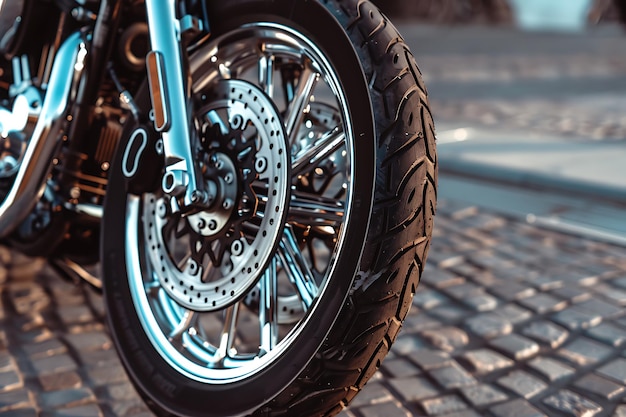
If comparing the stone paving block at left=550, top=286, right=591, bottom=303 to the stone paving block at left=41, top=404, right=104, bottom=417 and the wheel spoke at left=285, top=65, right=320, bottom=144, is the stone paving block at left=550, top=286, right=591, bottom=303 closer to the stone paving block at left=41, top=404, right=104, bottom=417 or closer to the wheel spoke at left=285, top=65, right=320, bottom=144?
the wheel spoke at left=285, top=65, right=320, bottom=144

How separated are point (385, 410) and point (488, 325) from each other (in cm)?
71

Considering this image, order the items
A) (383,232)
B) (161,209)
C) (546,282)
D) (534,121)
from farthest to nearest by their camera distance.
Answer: (534,121) < (546,282) < (161,209) < (383,232)

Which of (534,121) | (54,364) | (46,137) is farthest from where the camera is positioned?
(534,121)

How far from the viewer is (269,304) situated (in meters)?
1.88

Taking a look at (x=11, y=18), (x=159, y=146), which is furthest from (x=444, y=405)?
(x=11, y=18)

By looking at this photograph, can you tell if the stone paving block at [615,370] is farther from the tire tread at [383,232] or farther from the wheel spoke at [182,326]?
the wheel spoke at [182,326]

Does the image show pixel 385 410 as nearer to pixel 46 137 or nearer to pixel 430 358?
pixel 430 358

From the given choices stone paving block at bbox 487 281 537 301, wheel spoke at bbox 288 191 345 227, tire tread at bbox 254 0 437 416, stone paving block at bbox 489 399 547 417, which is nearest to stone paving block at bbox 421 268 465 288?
stone paving block at bbox 487 281 537 301

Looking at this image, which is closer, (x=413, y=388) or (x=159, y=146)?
(x=159, y=146)

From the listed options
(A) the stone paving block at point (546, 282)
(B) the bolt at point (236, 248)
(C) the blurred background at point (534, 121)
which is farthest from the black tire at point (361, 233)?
(C) the blurred background at point (534, 121)

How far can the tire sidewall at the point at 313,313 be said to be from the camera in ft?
5.23

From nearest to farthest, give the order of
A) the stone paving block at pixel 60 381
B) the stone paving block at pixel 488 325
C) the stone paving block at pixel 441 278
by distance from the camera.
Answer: the stone paving block at pixel 60 381 < the stone paving block at pixel 488 325 < the stone paving block at pixel 441 278

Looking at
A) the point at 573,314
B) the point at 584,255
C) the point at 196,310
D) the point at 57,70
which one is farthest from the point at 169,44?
the point at 584,255

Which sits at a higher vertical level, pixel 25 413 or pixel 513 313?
pixel 513 313
